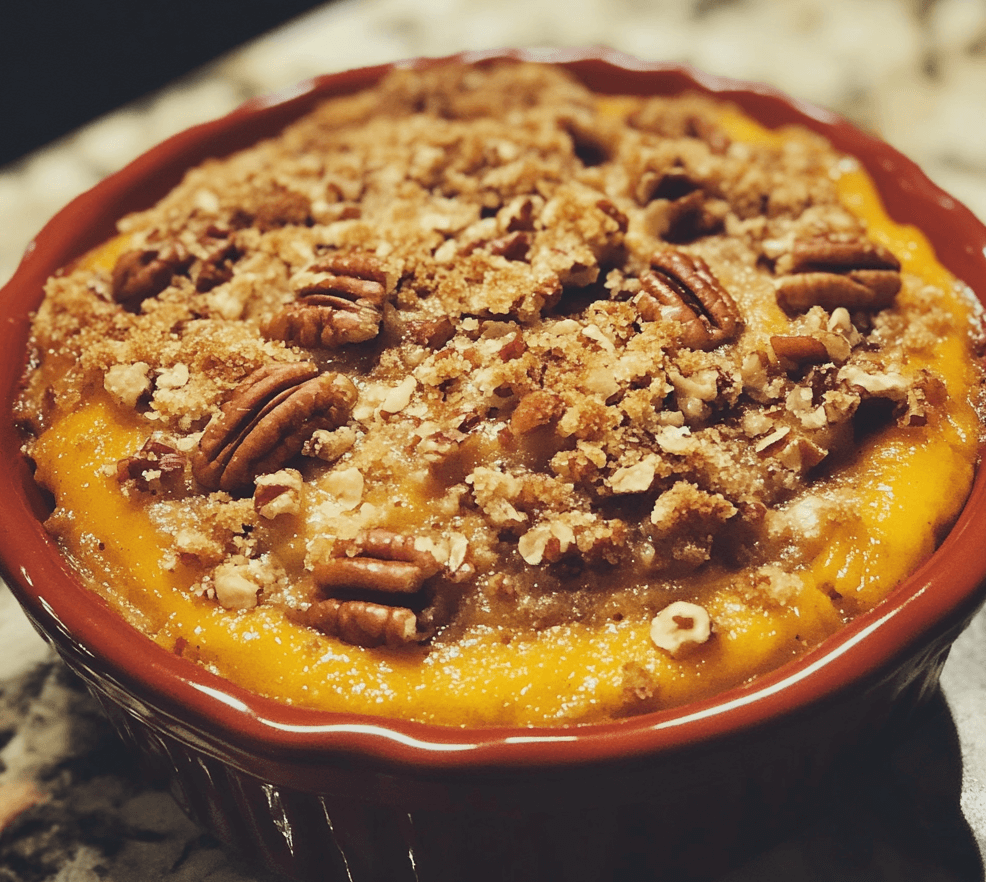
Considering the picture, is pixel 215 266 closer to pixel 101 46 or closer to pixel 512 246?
pixel 512 246

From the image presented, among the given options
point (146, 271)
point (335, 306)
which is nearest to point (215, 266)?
point (146, 271)

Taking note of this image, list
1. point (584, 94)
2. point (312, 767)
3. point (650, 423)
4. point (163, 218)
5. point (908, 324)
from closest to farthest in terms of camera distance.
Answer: point (312, 767), point (650, 423), point (908, 324), point (163, 218), point (584, 94)

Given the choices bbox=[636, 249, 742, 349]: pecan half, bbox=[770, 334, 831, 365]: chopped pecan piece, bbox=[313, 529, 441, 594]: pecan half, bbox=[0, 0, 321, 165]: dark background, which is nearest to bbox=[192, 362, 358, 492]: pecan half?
bbox=[313, 529, 441, 594]: pecan half

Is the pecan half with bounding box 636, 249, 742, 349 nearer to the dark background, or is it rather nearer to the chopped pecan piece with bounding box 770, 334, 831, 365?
the chopped pecan piece with bounding box 770, 334, 831, 365

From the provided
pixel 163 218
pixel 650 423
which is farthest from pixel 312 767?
pixel 163 218

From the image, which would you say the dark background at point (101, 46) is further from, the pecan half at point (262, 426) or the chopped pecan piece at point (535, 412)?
the chopped pecan piece at point (535, 412)

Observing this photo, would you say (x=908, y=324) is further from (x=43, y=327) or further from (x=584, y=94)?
(x=43, y=327)
